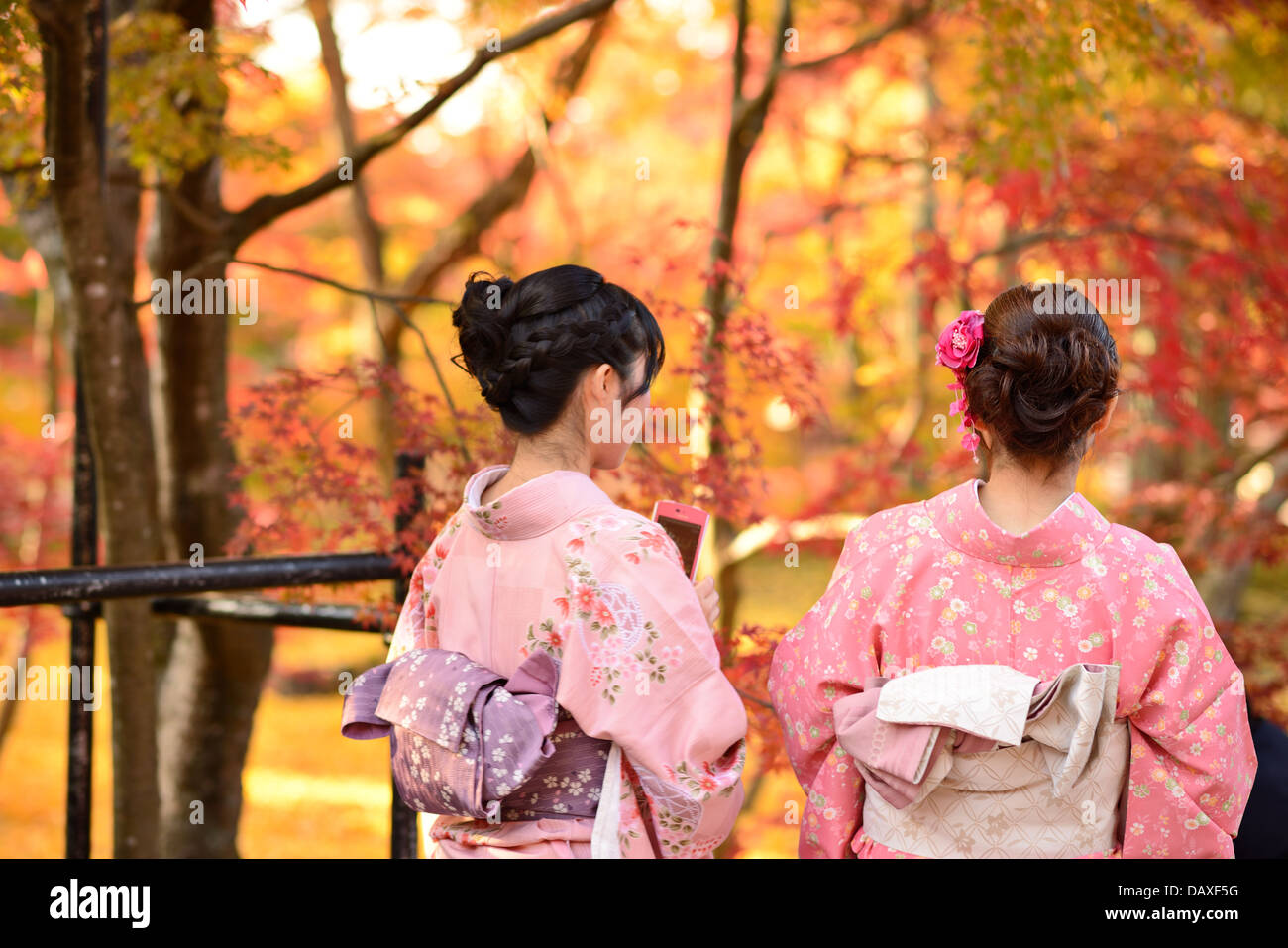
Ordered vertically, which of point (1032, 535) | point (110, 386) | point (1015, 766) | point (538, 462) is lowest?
point (1015, 766)

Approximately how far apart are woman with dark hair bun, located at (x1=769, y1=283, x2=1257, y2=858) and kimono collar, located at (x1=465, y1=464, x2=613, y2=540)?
0.59 m

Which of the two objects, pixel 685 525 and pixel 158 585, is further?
pixel 158 585

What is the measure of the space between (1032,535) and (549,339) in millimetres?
984

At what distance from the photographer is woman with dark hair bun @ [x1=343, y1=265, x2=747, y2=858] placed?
1927 mm

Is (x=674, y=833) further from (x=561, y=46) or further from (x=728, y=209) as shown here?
(x=561, y=46)

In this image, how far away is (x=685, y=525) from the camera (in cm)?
231

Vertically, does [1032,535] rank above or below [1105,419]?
below

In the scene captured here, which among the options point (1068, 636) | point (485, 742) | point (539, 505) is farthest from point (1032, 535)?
point (485, 742)

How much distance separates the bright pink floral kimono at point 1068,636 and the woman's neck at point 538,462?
23.8 inches

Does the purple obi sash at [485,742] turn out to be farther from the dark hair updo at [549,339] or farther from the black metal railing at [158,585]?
the black metal railing at [158,585]

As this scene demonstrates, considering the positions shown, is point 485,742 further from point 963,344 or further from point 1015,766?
point 963,344

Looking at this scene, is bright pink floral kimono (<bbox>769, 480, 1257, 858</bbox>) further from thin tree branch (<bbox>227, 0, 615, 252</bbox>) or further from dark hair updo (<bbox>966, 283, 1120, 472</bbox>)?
thin tree branch (<bbox>227, 0, 615, 252</bbox>)

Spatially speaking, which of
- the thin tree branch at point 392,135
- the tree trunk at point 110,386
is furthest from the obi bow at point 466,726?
the thin tree branch at point 392,135
